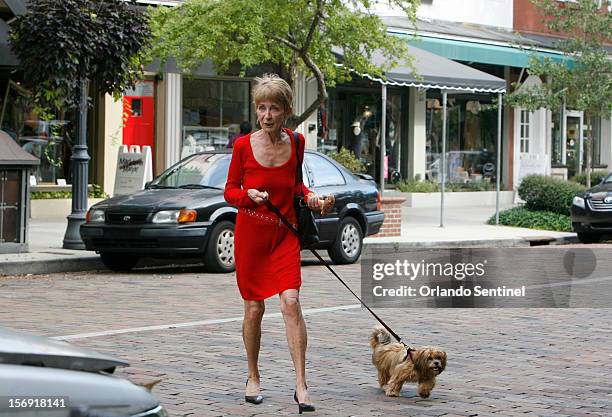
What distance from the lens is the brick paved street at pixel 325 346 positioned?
7.27m

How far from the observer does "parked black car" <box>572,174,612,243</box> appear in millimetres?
22406

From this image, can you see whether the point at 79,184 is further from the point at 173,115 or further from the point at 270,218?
the point at 270,218

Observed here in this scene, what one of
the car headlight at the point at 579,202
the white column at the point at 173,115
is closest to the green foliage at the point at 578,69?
the car headlight at the point at 579,202

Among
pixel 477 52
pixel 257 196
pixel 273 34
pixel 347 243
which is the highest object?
pixel 477 52

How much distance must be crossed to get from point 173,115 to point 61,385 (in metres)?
22.2

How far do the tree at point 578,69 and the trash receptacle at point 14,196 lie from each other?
50.9 ft

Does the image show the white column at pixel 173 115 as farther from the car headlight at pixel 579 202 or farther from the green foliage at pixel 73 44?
the car headlight at pixel 579 202

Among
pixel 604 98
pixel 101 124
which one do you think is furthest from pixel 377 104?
pixel 101 124

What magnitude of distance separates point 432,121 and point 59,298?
19.6 m

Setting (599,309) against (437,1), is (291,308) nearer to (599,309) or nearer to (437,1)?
(599,309)

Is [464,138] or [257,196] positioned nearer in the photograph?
[257,196]

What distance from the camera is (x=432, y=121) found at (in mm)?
31016

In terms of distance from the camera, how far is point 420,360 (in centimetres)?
709

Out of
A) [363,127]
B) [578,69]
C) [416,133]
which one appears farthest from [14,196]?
[578,69]
